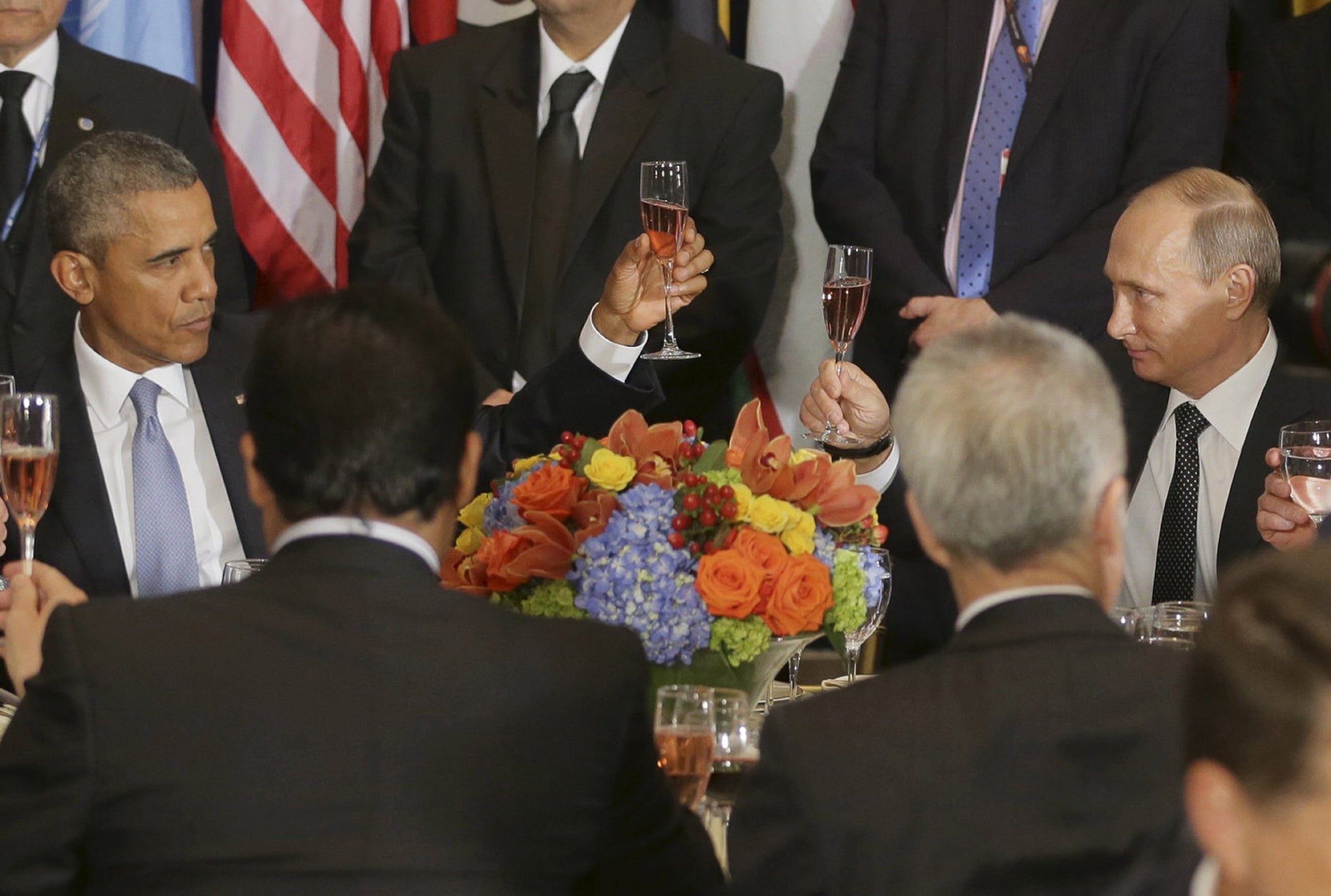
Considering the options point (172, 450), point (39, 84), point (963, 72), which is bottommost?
point (172, 450)

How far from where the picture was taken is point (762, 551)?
6.84ft

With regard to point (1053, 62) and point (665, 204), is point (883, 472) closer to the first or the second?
point (665, 204)

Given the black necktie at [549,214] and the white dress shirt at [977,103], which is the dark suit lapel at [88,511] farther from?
the white dress shirt at [977,103]

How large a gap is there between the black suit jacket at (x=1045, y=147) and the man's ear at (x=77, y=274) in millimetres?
1715

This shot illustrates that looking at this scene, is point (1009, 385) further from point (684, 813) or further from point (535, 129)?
point (535, 129)

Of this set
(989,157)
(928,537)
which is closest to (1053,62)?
(989,157)

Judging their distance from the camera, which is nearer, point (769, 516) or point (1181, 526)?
point (769, 516)

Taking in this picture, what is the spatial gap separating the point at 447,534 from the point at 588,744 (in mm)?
260

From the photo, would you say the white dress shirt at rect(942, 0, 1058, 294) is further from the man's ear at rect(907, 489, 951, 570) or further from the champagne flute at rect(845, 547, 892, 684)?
the man's ear at rect(907, 489, 951, 570)

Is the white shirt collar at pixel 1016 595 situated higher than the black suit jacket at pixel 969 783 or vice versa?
the white shirt collar at pixel 1016 595

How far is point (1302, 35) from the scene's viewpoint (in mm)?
3838

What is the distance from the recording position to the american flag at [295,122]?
4539 mm

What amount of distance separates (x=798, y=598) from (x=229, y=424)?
1.56m

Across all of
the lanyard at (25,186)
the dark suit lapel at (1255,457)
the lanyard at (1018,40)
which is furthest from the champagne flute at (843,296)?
the lanyard at (25,186)
